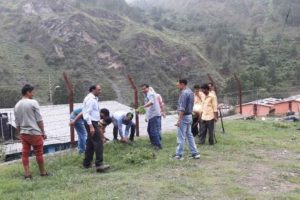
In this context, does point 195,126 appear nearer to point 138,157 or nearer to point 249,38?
point 138,157

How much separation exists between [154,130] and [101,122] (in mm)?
1618

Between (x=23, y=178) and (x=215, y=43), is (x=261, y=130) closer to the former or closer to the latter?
(x=23, y=178)

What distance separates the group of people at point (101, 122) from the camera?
294 inches

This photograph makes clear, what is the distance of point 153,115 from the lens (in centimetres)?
1018

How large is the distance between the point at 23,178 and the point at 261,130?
904 centimetres

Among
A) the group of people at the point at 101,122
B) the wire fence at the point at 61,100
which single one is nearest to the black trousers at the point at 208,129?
the group of people at the point at 101,122

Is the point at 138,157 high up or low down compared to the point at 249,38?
down

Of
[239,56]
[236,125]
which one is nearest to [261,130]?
[236,125]

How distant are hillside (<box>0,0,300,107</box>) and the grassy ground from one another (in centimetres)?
4599

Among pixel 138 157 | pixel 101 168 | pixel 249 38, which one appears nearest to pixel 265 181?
pixel 138 157

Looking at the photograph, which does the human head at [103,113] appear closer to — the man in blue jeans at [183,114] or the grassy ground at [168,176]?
the grassy ground at [168,176]

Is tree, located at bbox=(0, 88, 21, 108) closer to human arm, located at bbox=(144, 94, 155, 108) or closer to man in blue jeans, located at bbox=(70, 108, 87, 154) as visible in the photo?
man in blue jeans, located at bbox=(70, 108, 87, 154)

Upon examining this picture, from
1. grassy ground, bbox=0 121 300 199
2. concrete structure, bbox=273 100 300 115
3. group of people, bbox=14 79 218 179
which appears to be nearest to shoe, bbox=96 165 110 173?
group of people, bbox=14 79 218 179

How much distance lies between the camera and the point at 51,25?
301 ft
